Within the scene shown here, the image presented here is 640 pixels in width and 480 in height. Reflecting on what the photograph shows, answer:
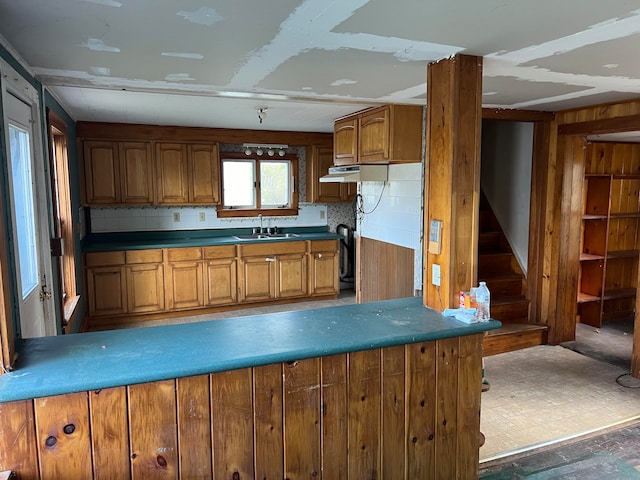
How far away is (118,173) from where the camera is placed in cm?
499

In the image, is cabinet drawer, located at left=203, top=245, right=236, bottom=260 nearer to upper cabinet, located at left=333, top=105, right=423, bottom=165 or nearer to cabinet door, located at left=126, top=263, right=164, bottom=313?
cabinet door, located at left=126, top=263, right=164, bottom=313

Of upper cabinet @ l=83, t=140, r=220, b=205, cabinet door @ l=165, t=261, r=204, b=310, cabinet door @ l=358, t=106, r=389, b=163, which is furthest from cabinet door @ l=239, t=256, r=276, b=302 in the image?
cabinet door @ l=358, t=106, r=389, b=163

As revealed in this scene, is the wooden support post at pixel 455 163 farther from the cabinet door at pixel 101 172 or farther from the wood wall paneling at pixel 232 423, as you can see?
the cabinet door at pixel 101 172

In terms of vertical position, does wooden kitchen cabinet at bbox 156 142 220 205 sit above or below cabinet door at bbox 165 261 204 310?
above

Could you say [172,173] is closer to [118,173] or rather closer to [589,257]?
[118,173]

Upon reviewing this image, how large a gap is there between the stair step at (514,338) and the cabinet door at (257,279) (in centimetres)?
259

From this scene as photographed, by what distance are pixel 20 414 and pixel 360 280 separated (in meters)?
3.73

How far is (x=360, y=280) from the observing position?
4.89 m

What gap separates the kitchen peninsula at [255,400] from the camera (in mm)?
1496

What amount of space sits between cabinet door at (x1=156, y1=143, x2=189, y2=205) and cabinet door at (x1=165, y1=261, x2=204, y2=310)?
0.78 metres

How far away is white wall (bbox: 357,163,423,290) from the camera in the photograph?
377 cm

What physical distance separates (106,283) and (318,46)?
3.84 metres

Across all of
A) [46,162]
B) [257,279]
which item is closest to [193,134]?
[257,279]

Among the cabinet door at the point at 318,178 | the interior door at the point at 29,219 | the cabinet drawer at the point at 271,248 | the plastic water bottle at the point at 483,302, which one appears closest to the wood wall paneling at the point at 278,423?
the plastic water bottle at the point at 483,302
